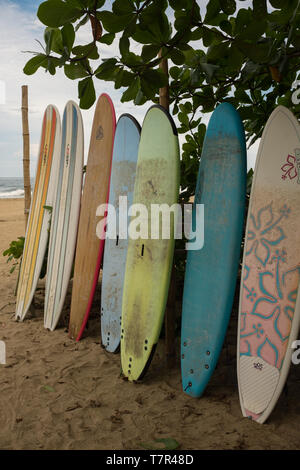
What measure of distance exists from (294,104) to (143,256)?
52.9 inches

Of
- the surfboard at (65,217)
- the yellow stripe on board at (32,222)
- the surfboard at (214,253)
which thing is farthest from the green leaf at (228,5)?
the yellow stripe on board at (32,222)

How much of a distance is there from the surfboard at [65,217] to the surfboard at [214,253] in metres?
1.21

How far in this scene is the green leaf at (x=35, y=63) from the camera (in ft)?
5.47

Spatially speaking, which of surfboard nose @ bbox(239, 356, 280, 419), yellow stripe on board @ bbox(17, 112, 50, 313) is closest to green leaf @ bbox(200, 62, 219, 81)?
surfboard nose @ bbox(239, 356, 280, 419)

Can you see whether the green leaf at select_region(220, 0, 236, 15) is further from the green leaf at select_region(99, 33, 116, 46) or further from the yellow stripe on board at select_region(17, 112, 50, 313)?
the yellow stripe on board at select_region(17, 112, 50, 313)

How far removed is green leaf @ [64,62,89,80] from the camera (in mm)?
1667

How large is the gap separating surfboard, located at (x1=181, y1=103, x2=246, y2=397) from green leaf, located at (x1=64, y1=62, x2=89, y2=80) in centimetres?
86

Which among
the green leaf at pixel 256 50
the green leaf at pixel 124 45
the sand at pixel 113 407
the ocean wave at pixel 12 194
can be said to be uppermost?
the green leaf at pixel 256 50

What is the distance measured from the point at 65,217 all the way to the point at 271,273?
1822 millimetres

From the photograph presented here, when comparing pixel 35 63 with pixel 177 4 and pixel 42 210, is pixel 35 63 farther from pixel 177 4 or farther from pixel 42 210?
pixel 42 210

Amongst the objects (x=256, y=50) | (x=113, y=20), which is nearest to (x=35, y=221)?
(x=113, y=20)

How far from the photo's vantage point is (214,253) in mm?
2121

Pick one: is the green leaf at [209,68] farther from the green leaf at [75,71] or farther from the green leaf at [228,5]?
the green leaf at [75,71]
